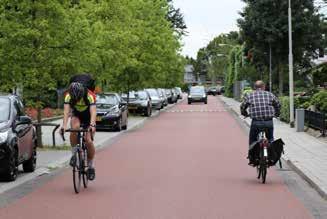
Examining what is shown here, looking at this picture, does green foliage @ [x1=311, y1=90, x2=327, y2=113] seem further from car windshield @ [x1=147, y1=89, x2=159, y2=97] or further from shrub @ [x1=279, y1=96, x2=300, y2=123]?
car windshield @ [x1=147, y1=89, x2=159, y2=97]

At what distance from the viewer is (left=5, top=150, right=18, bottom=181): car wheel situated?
1220cm

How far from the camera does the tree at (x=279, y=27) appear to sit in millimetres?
44969

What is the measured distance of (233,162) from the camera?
54.3ft

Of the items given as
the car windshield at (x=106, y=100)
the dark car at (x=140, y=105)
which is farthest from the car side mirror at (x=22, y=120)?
the dark car at (x=140, y=105)

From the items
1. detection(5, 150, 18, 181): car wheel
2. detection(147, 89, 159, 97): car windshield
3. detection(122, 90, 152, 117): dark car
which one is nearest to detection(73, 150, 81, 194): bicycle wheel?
detection(5, 150, 18, 181): car wheel

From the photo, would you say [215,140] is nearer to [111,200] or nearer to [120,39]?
[120,39]

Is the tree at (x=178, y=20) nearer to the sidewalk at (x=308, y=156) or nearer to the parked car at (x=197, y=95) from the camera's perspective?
the parked car at (x=197, y=95)

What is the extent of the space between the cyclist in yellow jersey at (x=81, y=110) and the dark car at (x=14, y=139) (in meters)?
1.26

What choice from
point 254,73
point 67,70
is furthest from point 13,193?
point 254,73

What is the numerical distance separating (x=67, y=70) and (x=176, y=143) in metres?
4.56

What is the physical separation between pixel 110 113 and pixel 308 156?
41.5 feet

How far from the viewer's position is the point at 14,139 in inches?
491

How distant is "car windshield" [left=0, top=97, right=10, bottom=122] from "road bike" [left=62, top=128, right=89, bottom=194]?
2.12m

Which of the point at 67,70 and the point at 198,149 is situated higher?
the point at 67,70
